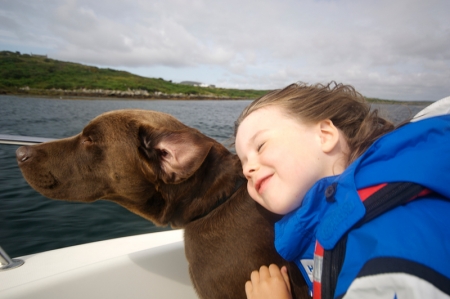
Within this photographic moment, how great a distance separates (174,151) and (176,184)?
0.79 ft

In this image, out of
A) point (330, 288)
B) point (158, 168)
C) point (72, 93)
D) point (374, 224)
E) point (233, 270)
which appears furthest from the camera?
point (72, 93)

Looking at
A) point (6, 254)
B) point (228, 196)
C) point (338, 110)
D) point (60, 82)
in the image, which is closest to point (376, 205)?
point (338, 110)

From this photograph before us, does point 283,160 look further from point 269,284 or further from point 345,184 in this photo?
point 269,284

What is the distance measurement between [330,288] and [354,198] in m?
0.33

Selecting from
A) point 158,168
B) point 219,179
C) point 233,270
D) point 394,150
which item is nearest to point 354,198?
point 394,150

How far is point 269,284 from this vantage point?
1464 millimetres

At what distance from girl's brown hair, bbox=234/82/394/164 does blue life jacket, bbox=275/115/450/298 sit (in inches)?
12.6

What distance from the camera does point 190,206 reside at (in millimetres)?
1977

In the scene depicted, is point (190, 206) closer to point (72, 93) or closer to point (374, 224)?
point (374, 224)

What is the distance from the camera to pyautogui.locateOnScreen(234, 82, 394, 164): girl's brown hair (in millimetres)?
1453

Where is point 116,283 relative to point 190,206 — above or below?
below

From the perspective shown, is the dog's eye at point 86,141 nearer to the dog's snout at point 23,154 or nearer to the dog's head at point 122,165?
the dog's head at point 122,165

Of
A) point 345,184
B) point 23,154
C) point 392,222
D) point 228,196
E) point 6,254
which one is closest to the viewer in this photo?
point 392,222

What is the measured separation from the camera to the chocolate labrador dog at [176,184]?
1696mm
